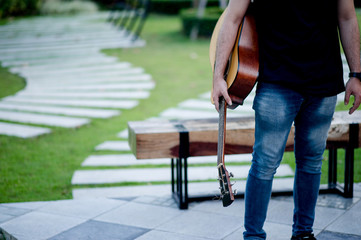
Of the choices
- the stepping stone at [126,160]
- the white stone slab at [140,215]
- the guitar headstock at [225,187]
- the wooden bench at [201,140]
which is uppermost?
the guitar headstock at [225,187]

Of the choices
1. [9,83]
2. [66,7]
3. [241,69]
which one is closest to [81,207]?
[241,69]

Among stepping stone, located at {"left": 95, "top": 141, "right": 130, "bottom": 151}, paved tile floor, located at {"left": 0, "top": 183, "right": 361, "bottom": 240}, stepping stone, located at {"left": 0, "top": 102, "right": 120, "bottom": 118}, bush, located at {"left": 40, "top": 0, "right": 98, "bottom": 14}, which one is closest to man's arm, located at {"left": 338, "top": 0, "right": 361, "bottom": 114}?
paved tile floor, located at {"left": 0, "top": 183, "right": 361, "bottom": 240}

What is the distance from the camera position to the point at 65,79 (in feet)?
30.5

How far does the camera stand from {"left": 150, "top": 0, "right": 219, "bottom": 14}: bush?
22.4 m

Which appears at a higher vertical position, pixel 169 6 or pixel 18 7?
pixel 169 6

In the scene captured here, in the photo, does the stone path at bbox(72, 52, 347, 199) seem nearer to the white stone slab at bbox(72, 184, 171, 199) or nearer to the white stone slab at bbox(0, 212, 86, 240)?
the white stone slab at bbox(72, 184, 171, 199)

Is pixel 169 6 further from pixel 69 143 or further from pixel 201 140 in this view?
pixel 201 140

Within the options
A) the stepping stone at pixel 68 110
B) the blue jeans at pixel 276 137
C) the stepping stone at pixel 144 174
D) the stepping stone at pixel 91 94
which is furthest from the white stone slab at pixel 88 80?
the blue jeans at pixel 276 137

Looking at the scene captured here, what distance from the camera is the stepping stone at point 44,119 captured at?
6.26 meters

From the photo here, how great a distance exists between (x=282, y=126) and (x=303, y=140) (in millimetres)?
232

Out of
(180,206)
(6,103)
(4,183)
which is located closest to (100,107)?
(6,103)

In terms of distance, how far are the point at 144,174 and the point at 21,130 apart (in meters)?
2.06

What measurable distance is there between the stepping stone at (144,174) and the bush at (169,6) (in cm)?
1832

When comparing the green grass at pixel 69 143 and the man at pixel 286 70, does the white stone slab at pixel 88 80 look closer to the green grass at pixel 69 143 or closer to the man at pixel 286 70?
the green grass at pixel 69 143
